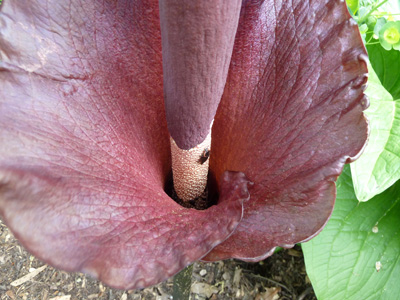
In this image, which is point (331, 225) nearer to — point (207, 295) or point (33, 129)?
point (207, 295)

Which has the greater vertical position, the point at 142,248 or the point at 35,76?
the point at 35,76

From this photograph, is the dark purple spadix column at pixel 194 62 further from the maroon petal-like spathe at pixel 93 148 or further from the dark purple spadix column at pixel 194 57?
the maroon petal-like spathe at pixel 93 148

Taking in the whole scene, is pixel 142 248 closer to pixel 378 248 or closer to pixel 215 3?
pixel 215 3

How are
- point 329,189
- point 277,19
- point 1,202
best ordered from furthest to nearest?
1. point 277,19
2. point 329,189
3. point 1,202

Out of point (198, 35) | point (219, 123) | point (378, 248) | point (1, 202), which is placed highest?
point (198, 35)

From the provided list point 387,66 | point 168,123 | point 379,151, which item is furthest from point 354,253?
point 168,123

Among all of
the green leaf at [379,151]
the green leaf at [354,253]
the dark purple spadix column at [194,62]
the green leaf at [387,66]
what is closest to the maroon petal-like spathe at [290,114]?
the dark purple spadix column at [194,62]

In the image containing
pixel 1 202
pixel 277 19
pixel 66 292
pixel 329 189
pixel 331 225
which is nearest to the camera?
pixel 1 202

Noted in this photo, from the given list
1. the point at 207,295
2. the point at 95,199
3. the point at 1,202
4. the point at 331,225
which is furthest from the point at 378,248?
the point at 1,202

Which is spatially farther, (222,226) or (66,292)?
(66,292)
